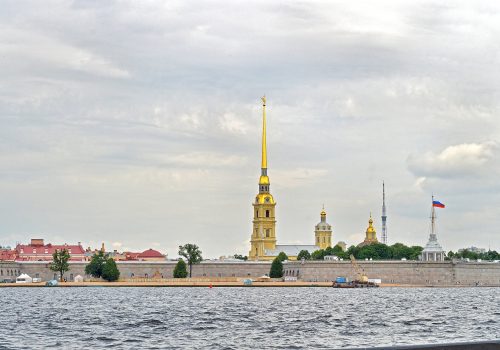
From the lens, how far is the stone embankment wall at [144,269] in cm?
17950

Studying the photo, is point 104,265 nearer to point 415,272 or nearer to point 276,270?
point 276,270

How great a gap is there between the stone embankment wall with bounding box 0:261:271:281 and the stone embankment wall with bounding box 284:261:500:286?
13.5 metres

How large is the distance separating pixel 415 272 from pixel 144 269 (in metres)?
48.9

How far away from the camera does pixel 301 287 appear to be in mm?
156875

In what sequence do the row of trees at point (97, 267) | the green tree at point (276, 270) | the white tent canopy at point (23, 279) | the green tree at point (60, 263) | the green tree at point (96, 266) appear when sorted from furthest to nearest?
the green tree at point (276, 270) → the white tent canopy at point (23, 279) → the green tree at point (60, 263) → the green tree at point (96, 266) → the row of trees at point (97, 267)

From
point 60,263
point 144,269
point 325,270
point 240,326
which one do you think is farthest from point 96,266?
point 240,326

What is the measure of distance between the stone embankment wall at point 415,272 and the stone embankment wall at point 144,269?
13.5 meters

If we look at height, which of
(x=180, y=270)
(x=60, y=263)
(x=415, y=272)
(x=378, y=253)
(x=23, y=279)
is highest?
(x=378, y=253)

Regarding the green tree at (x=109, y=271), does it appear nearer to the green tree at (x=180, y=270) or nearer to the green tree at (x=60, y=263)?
the green tree at (x=60, y=263)

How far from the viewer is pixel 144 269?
182m

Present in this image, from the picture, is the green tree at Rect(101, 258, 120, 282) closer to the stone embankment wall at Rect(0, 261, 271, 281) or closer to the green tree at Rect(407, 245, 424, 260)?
the stone embankment wall at Rect(0, 261, 271, 281)

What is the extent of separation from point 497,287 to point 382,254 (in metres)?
28.3

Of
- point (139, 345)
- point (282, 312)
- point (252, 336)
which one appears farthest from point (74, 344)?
point (282, 312)

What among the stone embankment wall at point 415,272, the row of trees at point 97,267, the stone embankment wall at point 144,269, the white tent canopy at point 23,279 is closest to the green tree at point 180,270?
the stone embankment wall at point 144,269
